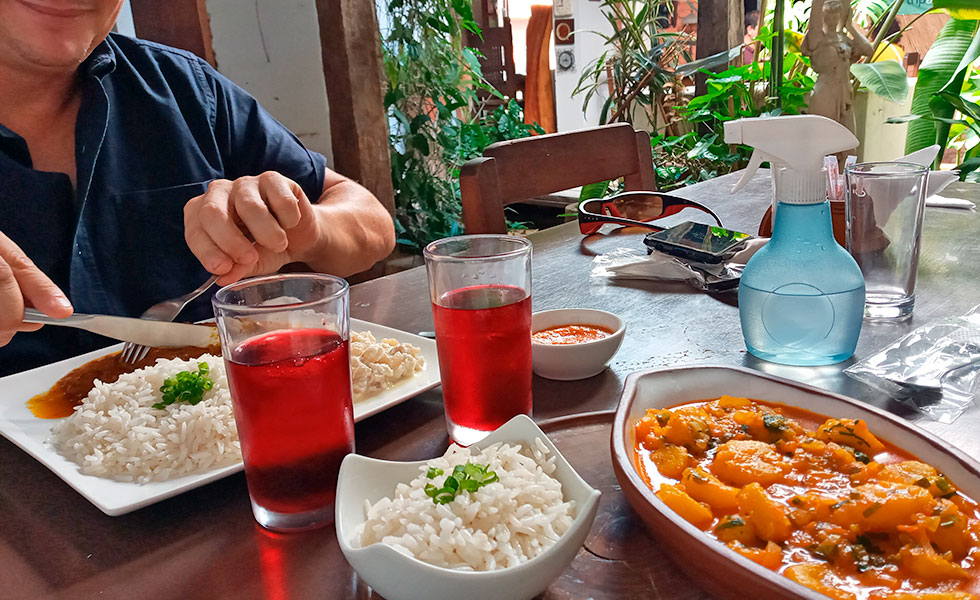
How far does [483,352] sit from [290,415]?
0.23m

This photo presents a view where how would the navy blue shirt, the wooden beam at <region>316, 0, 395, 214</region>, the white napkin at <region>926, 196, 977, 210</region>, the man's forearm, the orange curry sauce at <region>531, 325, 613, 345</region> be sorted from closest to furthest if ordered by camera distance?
the orange curry sauce at <region>531, 325, 613, 345</region> → the navy blue shirt → the man's forearm → the white napkin at <region>926, 196, 977, 210</region> → the wooden beam at <region>316, 0, 395, 214</region>

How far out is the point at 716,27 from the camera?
4.92 meters

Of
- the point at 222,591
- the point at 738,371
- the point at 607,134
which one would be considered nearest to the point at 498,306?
the point at 738,371

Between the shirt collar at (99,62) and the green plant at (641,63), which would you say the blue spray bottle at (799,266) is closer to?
the shirt collar at (99,62)

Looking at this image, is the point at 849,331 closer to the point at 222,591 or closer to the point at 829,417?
the point at 829,417

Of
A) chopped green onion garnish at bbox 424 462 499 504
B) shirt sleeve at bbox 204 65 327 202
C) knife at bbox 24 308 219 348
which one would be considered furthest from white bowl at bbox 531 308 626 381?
shirt sleeve at bbox 204 65 327 202

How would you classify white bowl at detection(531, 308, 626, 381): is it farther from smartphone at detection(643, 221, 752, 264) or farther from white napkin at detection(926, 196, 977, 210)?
white napkin at detection(926, 196, 977, 210)

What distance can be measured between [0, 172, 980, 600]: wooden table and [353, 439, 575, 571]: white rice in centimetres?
6

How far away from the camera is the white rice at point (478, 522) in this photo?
539 millimetres

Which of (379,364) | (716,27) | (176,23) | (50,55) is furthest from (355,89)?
(716,27)

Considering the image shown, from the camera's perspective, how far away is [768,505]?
578 mm

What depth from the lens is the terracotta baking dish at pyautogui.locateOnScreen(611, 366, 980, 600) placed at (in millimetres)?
490

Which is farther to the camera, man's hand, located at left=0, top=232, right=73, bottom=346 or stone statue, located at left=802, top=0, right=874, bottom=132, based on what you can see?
stone statue, located at left=802, top=0, right=874, bottom=132

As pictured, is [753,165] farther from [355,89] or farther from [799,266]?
[355,89]
